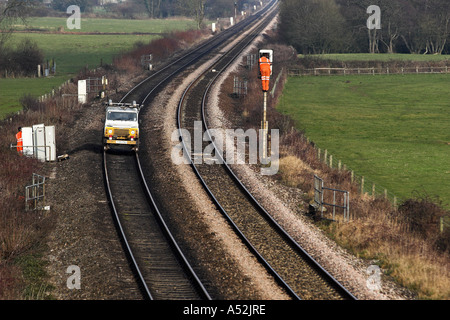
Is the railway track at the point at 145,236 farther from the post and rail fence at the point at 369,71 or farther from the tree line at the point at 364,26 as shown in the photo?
the tree line at the point at 364,26

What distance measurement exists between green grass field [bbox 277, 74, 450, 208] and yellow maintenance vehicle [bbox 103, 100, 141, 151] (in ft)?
39.5

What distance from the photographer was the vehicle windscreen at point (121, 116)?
3155 cm

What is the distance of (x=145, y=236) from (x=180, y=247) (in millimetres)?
1617

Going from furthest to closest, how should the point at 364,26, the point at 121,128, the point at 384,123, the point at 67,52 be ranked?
the point at 364,26 → the point at 67,52 → the point at 384,123 → the point at 121,128

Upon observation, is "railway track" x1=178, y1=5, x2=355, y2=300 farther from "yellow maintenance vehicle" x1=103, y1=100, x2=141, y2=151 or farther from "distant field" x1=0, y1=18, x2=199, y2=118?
"distant field" x1=0, y1=18, x2=199, y2=118

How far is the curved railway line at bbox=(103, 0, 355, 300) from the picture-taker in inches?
682

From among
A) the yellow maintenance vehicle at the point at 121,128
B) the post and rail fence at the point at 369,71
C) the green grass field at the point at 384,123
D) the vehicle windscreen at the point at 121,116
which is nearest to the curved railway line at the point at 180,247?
the yellow maintenance vehicle at the point at 121,128

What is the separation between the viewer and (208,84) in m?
53.7

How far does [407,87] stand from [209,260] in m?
52.1

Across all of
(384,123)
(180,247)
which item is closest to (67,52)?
(384,123)

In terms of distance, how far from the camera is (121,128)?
31047 millimetres

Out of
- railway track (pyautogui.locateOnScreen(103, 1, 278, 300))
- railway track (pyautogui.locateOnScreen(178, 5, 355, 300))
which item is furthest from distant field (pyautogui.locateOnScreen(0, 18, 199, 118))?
railway track (pyautogui.locateOnScreen(178, 5, 355, 300))

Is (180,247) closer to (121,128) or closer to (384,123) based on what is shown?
(121,128)
